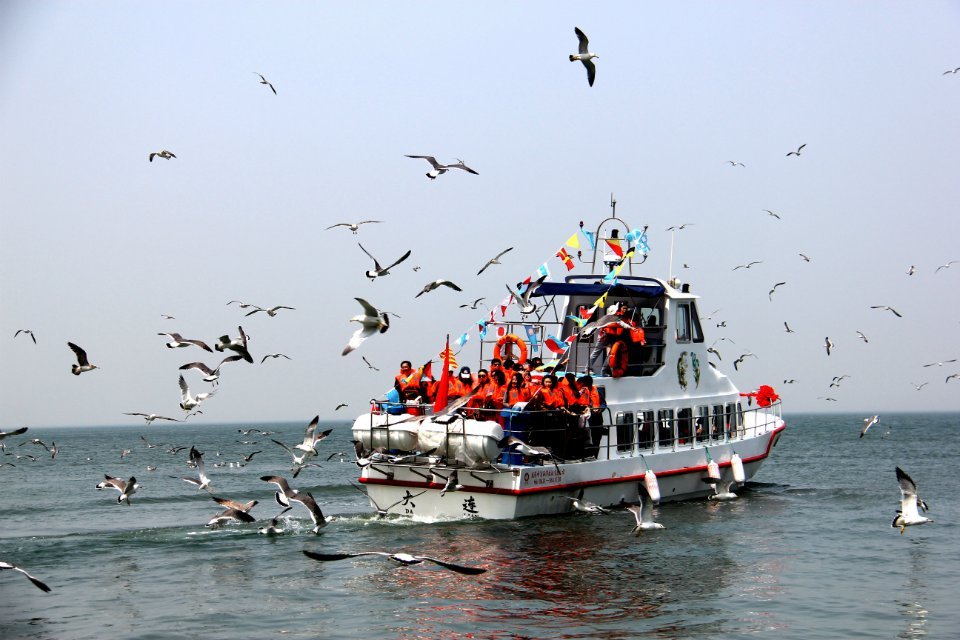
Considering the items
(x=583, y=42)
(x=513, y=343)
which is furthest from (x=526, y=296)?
(x=583, y=42)

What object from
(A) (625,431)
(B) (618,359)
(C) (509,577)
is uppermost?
(B) (618,359)

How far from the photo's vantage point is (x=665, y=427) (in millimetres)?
22547

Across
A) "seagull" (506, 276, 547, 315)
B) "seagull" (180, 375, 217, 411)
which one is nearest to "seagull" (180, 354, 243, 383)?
"seagull" (180, 375, 217, 411)

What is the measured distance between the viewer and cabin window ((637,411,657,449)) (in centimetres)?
2169

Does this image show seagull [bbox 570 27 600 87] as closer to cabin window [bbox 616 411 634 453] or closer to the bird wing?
the bird wing

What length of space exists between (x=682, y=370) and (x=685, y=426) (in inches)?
49.1

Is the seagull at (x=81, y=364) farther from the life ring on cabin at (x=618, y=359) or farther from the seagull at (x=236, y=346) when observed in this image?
the life ring on cabin at (x=618, y=359)

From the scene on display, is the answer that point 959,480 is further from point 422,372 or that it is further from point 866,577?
point 422,372

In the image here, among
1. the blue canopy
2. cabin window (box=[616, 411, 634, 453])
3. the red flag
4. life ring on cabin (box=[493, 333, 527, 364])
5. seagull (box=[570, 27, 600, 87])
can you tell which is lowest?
cabin window (box=[616, 411, 634, 453])

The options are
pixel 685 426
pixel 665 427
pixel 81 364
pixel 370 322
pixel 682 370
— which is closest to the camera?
pixel 370 322

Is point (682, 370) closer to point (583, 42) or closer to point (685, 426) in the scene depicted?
point (685, 426)

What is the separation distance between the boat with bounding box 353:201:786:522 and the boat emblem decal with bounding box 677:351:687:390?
2 centimetres

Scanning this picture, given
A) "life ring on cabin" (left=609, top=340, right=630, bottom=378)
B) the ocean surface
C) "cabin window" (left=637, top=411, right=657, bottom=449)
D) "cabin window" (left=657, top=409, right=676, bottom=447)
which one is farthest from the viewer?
"cabin window" (left=657, top=409, right=676, bottom=447)

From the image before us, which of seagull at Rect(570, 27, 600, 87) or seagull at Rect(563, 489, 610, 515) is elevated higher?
seagull at Rect(570, 27, 600, 87)
